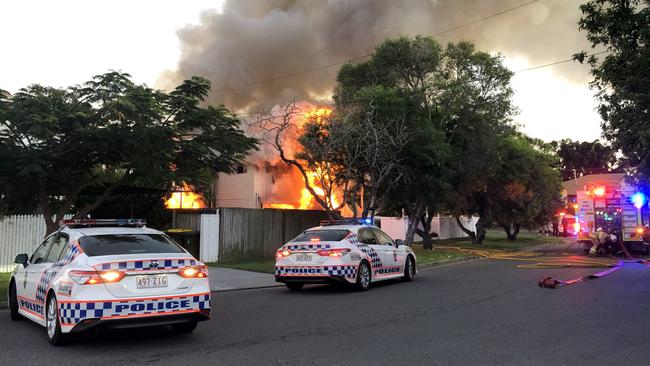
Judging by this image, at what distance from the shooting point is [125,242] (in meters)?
6.93

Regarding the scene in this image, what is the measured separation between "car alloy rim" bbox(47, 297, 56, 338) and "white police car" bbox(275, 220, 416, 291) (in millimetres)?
5763

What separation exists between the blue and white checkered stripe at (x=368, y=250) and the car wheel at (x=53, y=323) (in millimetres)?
6566

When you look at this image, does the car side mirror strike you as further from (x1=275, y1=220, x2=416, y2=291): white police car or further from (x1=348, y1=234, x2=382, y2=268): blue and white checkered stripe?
(x1=348, y1=234, x2=382, y2=268): blue and white checkered stripe

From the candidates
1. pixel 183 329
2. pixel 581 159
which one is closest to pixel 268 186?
pixel 183 329

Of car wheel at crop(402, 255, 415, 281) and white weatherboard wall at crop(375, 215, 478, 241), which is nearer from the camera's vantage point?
car wheel at crop(402, 255, 415, 281)

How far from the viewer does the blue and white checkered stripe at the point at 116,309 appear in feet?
19.8

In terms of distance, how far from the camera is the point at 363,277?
1200 cm

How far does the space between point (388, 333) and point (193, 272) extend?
2.64 m

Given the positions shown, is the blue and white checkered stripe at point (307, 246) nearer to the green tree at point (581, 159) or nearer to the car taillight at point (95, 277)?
the car taillight at point (95, 277)

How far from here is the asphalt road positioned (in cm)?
590

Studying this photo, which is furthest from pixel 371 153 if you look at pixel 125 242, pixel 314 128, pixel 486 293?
pixel 125 242

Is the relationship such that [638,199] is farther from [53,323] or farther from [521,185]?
[53,323]

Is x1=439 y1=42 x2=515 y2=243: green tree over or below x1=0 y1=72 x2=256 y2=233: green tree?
over

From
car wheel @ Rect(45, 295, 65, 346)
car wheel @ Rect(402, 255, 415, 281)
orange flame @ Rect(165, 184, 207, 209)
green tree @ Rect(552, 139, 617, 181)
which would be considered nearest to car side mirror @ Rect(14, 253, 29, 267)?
car wheel @ Rect(45, 295, 65, 346)
